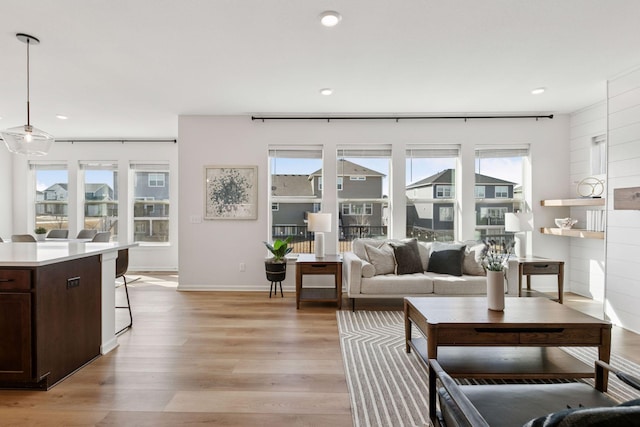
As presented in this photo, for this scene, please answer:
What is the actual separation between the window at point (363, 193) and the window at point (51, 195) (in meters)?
5.66

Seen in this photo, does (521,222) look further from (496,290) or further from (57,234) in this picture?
(57,234)

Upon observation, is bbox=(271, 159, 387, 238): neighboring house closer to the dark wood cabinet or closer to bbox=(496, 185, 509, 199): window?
bbox=(496, 185, 509, 199): window

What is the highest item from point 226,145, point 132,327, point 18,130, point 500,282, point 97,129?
point 97,129

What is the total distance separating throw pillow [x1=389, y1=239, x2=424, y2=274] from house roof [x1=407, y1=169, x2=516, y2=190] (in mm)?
1159

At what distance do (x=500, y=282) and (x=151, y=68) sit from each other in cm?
376

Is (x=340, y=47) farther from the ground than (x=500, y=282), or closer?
farther from the ground

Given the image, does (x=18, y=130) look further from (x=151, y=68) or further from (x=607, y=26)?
(x=607, y=26)

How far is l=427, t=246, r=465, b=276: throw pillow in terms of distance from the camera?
3.97 meters

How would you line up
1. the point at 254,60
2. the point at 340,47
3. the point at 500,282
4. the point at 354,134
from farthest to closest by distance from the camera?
the point at 354,134, the point at 254,60, the point at 340,47, the point at 500,282

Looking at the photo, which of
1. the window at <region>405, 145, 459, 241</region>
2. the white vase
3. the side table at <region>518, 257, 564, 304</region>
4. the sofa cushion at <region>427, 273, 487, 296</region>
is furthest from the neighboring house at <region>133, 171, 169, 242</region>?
the side table at <region>518, 257, 564, 304</region>

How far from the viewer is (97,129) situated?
224 inches

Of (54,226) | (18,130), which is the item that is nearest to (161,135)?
(54,226)

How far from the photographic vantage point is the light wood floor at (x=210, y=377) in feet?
6.09

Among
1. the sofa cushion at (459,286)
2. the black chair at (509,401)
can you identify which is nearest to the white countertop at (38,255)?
the black chair at (509,401)
